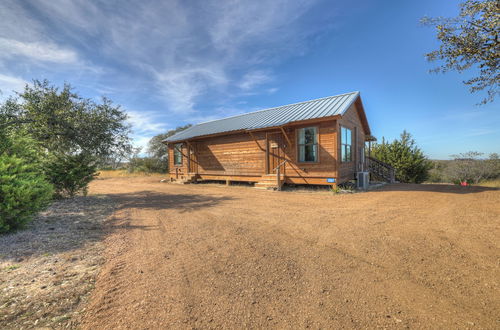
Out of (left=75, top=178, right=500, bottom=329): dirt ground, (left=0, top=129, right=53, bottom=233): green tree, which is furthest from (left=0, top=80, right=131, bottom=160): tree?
(left=75, top=178, right=500, bottom=329): dirt ground

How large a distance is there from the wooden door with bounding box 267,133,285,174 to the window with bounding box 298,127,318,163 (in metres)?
1.02

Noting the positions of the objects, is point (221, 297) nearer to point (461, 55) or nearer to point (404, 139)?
point (461, 55)

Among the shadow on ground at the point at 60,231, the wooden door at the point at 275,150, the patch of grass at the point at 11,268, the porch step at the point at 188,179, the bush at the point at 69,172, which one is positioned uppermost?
the wooden door at the point at 275,150

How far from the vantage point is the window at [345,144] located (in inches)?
434

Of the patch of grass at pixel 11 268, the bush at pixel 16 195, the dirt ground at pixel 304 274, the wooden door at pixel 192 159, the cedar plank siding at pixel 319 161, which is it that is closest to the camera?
the dirt ground at pixel 304 274

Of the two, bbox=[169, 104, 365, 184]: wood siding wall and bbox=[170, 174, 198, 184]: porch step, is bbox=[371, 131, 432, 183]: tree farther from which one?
bbox=[170, 174, 198, 184]: porch step

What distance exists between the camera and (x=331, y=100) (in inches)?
479

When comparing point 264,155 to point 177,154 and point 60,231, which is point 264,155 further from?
point 60,231

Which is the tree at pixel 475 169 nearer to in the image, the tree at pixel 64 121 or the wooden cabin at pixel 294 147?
the wooden cabin at pixel 294 147

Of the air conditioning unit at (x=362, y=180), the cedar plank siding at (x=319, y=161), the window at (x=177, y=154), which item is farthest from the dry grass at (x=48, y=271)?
the window at (x=177, y=154)

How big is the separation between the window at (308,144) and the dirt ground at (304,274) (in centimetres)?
589

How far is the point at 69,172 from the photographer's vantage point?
8094mm

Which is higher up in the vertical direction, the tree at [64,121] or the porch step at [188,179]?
the tree at [64,121]

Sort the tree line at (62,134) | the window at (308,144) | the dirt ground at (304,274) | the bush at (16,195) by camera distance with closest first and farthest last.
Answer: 1. the dirt ground at (304,274)
2. the bush at (16,195)
3. the tree line at (62,134)
4. the window at (308,144)
